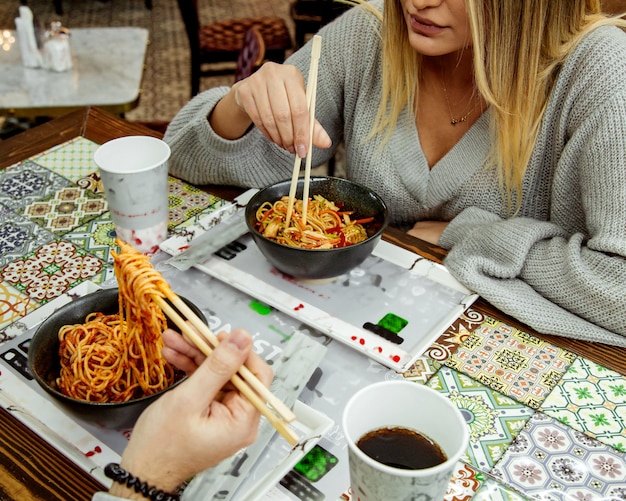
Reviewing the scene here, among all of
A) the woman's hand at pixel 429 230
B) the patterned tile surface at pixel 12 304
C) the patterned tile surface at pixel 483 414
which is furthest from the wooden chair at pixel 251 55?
the patterned tile surface at pixel 483 414

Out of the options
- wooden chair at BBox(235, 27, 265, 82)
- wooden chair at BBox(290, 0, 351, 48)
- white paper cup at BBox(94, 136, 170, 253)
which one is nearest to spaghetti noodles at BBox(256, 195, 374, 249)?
white paper cup at BBox(94, 136, 170, 253)

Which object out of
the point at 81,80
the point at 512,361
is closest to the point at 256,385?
the point at 512,361

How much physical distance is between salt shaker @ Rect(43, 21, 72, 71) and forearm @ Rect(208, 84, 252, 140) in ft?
5.06

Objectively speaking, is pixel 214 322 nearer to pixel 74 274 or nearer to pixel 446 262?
pixel 74 274

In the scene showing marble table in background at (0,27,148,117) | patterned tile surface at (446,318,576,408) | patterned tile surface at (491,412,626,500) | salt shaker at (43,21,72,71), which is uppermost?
patterned tile surface at (446,318,576,408)

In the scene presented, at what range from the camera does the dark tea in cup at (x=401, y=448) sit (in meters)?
0.71

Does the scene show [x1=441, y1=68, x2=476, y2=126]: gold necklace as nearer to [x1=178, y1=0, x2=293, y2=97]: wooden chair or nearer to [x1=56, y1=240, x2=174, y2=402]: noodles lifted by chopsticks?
[x1=56, y1=240, x2=174, y2=402]: noodles lifted by chopsticks

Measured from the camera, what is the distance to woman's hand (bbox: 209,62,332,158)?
1241 mm

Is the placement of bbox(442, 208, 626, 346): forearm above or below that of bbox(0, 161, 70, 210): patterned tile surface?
above

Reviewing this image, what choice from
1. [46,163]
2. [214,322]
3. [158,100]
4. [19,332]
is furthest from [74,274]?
[158,100]

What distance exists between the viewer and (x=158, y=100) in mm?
4102

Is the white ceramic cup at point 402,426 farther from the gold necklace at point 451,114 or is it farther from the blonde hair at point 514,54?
the gold necklace at point 451,114

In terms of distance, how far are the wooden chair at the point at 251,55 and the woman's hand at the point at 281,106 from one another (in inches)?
36.5

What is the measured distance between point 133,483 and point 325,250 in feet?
1.64
